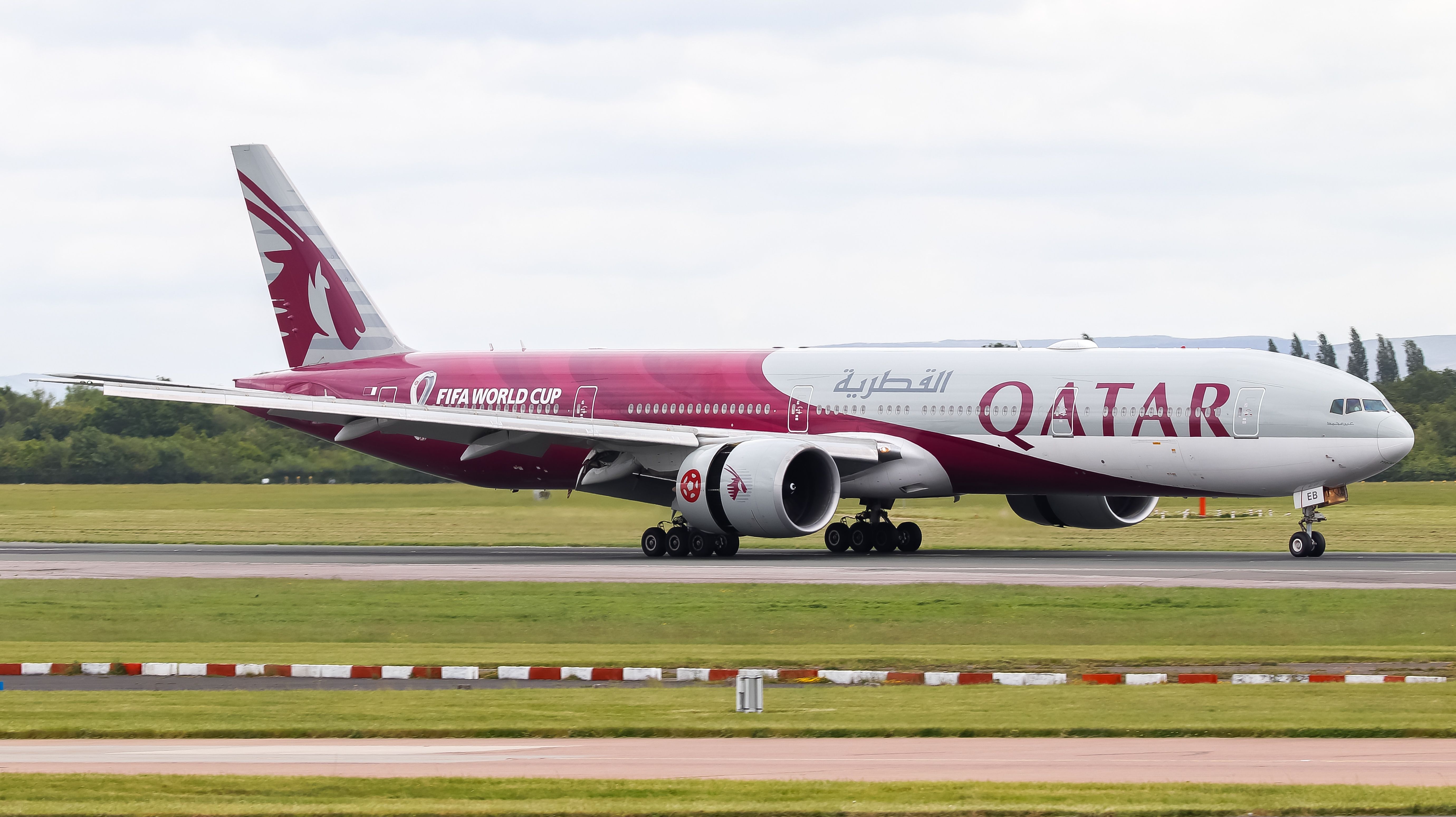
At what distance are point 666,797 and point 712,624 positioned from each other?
14034 mm

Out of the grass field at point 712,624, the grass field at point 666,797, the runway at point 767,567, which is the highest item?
the runway at point 767,567

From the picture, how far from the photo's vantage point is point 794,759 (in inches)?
533

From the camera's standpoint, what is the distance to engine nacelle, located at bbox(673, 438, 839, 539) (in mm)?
38500

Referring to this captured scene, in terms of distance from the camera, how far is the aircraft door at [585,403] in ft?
150

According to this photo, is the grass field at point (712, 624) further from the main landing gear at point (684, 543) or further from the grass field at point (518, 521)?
the grass field at point (518, 521)

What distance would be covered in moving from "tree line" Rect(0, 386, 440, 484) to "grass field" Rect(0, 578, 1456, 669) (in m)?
26.0

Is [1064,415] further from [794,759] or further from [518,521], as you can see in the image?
[794,759]

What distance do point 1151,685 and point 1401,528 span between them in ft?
112

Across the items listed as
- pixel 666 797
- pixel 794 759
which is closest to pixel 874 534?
pixel 794 759

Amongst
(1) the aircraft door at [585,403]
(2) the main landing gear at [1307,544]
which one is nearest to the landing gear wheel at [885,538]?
(1) the aircraft door at [585,403]

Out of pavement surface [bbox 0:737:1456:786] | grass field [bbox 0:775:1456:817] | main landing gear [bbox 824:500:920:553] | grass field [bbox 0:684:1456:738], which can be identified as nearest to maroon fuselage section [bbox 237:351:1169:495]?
main landing gear [bbox 824:500:920:553]

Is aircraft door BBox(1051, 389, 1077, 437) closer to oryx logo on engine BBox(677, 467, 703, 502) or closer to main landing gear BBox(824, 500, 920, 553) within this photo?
main landing gear BBox(824, 500, 920, 553)

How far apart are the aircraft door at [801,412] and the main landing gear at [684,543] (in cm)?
336

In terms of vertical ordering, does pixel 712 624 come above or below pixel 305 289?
below
